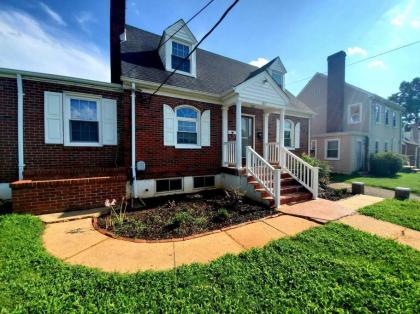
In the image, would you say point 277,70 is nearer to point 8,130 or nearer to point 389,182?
point 389,182

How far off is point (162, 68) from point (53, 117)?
4.07 meters

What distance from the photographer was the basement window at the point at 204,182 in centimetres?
758

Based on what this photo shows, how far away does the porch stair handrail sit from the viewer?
633cm

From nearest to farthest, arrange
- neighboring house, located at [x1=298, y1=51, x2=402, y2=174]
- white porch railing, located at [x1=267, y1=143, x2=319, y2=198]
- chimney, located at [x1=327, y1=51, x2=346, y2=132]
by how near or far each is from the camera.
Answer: white porch railing, located at [x1=267, y1=143, x2=319, y2=198], neighboring house, located at [x1=298, y1=51, x2=402, y2=174], chimney, located at [x1=327, y1=51, x2=346, y2=132]

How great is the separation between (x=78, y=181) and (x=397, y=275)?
262 inches

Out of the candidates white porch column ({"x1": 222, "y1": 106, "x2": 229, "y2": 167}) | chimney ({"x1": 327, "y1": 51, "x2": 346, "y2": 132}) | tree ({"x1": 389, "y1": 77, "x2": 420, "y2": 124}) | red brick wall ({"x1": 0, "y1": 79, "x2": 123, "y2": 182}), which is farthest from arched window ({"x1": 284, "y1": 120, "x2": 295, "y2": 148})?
tree ({"x1": 389, "y1": 77, "x2": 420, "y2": 124})

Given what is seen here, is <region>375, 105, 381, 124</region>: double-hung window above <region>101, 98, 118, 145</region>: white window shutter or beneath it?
above

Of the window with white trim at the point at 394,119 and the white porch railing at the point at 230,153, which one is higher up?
the window with white trim at the point at 394,119

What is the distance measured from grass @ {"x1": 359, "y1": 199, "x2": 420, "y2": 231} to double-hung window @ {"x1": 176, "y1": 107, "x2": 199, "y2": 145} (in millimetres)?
5857

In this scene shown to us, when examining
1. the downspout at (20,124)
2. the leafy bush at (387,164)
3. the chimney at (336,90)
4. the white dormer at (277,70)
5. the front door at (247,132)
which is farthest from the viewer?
the chimney at (336,90)

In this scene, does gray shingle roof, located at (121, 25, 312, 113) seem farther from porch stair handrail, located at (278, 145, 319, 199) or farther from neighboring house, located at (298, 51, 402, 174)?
neighboring house, located at (298, 51, 402, 174)

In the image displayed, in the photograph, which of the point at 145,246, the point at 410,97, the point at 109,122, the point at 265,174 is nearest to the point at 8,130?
the point at 109,122


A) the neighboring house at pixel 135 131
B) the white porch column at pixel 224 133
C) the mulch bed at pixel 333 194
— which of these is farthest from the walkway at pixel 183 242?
the white porch column at pixel 224 133

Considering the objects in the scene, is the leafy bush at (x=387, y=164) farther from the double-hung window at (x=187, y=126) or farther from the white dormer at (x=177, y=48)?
the white dormer at (x=177, y=48)
